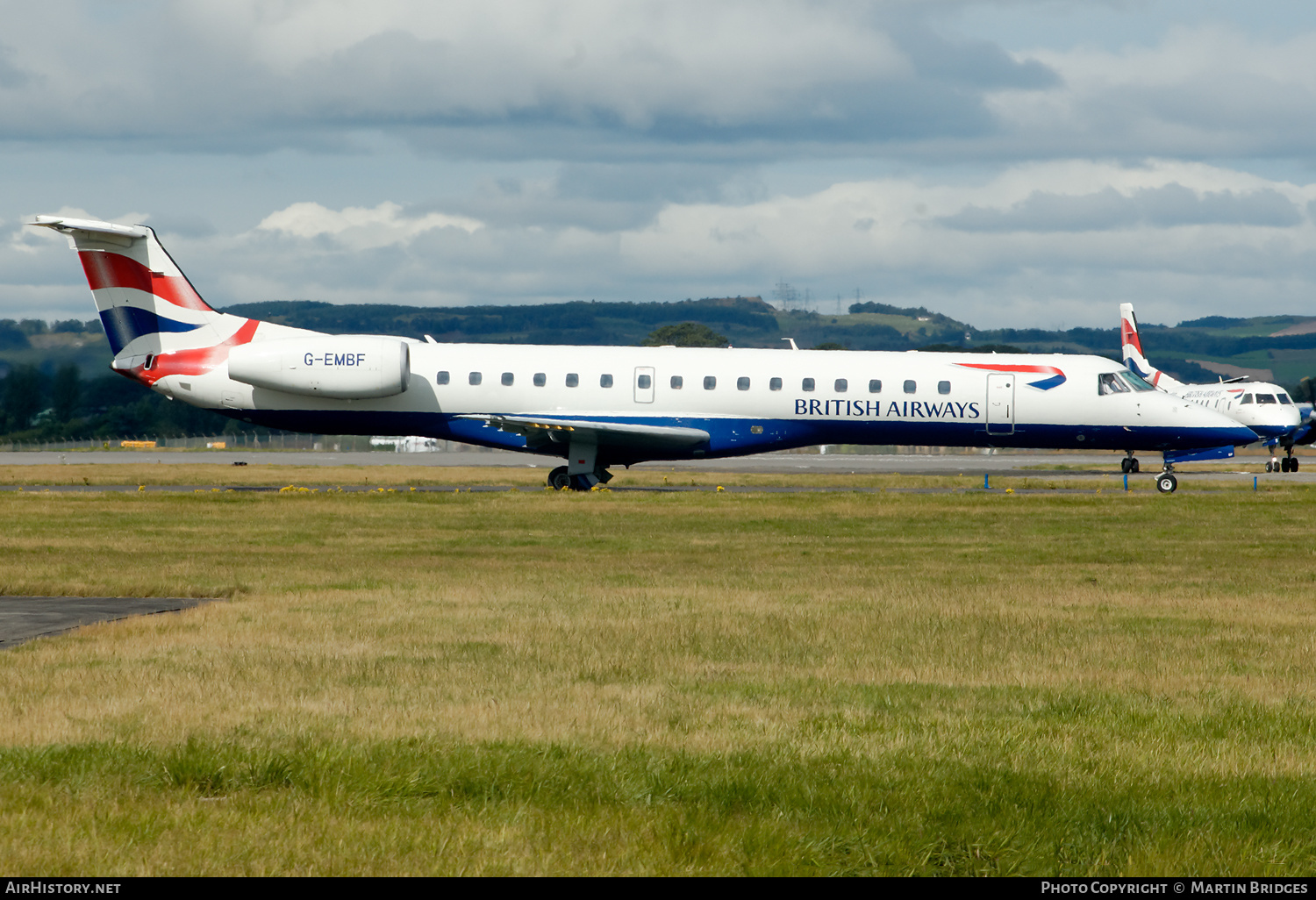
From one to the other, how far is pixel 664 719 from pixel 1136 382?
1209 inches

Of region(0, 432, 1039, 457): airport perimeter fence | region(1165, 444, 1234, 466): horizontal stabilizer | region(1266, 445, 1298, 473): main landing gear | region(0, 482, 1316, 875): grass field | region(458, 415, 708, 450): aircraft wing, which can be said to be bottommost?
region(0, 432, 1039, 457): airport perimeter fence

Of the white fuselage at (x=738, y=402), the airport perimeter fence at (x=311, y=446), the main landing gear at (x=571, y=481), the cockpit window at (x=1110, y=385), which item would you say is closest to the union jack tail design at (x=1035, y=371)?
the white fuselage at (x=738, y=402)

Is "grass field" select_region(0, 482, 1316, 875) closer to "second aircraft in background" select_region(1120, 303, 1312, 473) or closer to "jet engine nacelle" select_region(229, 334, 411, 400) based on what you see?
"jet engine nacelle" select_region(229, 334, 411, 400)

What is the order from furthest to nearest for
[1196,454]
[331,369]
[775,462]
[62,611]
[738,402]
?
[775,462], [1196,454], [738,402], [331,369], [62,611]

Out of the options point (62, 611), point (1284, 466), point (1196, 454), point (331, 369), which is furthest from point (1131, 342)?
point (62, 611)

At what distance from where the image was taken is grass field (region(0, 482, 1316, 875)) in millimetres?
6316

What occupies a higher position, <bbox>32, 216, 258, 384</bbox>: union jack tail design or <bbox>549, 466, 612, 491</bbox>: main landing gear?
<bbox>32, 216, 258, 384</bbox>: union jack tail design

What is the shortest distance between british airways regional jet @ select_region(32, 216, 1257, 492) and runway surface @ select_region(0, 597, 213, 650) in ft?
66.1

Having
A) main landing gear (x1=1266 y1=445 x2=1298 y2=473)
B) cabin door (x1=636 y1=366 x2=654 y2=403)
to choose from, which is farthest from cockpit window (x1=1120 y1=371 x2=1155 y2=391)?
main landing gear (x1=1266 y1=445 x2=1298 y2=473)

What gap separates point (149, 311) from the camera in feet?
117

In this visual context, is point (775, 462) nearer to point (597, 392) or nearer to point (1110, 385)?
point (1110, 385)

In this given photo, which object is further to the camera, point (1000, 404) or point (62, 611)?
point (1000, 404)

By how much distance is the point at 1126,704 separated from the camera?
9508 millimetres

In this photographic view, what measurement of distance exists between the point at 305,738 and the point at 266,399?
1133 inches
